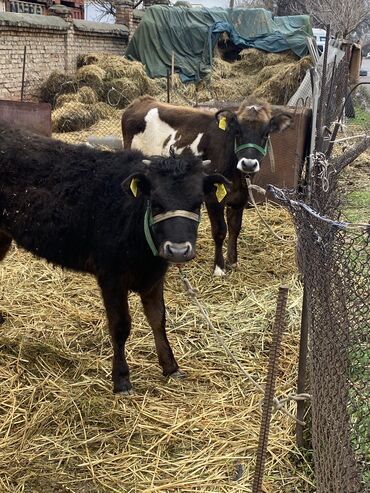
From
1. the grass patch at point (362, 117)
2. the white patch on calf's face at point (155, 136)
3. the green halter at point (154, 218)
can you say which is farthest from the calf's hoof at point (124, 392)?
the grass patch at point (362, 117)

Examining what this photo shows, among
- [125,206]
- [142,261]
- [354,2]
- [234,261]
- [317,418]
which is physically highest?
[354,2]

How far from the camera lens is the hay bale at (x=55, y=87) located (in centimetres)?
1541

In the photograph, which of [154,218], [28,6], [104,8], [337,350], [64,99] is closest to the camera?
[337,350]

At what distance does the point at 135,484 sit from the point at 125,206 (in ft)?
5.63

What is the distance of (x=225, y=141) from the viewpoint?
625 cm

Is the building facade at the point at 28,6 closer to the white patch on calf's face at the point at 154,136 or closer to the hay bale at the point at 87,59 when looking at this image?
the hay bale at the point at 87,59

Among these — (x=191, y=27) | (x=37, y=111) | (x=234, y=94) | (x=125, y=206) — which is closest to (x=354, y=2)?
(x=191, y=27)

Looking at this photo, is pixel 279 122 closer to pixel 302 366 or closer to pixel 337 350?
pixel 302 366

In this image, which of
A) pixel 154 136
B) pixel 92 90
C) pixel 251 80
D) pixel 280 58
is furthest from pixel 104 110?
pixel 280 58

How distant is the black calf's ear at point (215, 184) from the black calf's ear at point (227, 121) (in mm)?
2463

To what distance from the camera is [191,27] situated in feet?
70.1

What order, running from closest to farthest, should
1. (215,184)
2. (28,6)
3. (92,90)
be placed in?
(215,184), (92,90), (28,6)

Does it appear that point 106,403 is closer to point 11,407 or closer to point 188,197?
point 11,407

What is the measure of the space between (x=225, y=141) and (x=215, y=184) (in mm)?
2817
